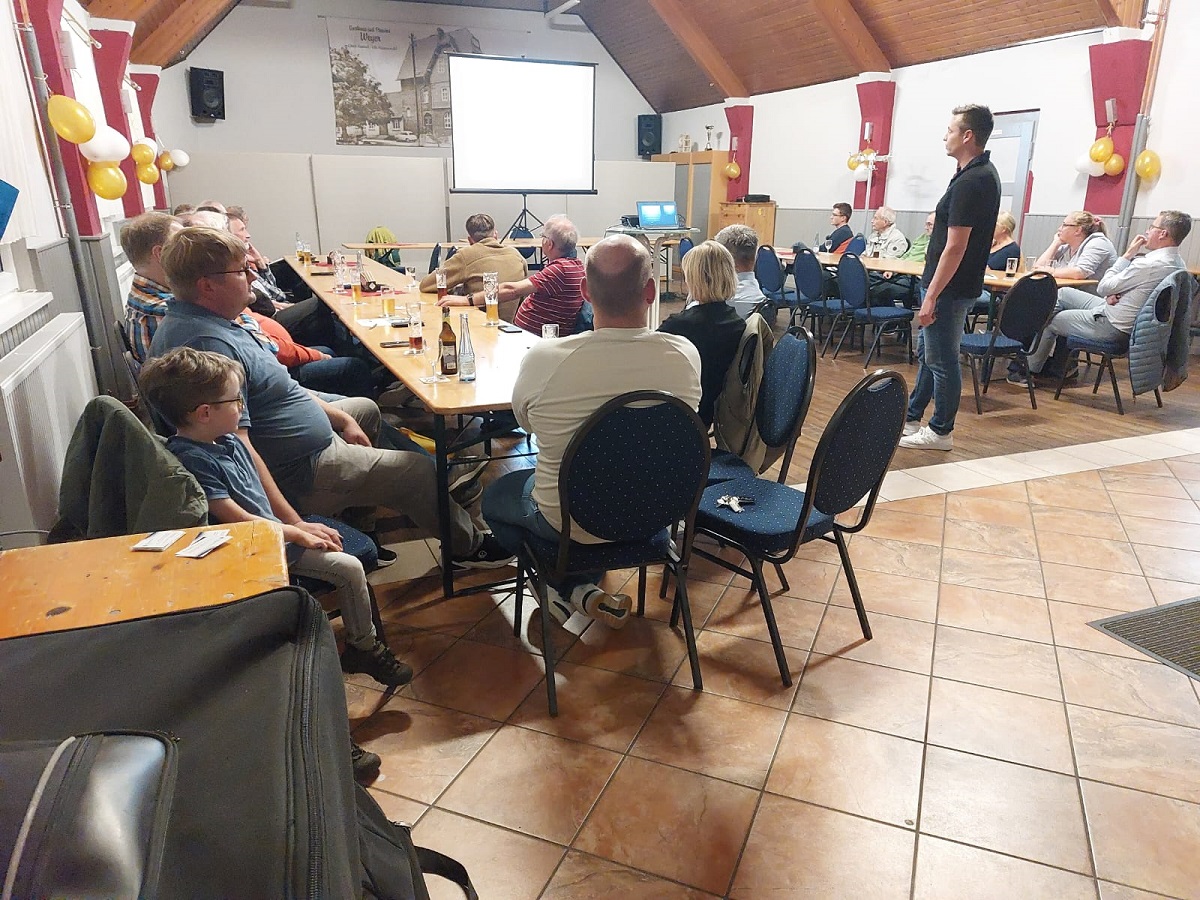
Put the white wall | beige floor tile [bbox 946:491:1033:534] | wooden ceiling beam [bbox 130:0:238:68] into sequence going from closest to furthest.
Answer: beige floor tile [bbox 946:491:1033:534] → wooden ceiling beam [bbox 130:0:238:68] → the white wall

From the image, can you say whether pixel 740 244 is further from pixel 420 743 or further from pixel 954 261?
pixel 420 743

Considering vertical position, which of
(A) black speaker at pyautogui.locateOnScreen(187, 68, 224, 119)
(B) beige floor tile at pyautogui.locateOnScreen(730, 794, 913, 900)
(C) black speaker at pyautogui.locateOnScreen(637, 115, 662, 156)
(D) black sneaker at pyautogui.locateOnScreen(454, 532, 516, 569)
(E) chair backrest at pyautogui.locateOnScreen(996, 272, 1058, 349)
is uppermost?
(A) black speaker at pyautogui.locateOnScreen(187, 68, 224, 119)

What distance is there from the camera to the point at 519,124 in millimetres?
8430

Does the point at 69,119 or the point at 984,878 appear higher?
the point at 69,119

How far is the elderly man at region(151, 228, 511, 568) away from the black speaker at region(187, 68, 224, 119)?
31.4 ft

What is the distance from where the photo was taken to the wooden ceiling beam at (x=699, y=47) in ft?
32.0

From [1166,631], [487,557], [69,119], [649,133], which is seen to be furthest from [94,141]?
[649,133]

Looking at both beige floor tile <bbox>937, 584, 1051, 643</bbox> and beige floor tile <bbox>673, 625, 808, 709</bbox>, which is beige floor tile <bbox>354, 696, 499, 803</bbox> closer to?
beige floor tile <bbox>673, 625, 808, 709</bbox>

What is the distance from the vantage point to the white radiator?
1816 mm

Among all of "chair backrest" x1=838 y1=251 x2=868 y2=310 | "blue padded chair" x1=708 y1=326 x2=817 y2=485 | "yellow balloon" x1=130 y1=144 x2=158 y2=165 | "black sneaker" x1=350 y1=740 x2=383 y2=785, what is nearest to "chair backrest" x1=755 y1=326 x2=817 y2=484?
"blue padded chair" x1=708 y1=326 x2=817 y2=485

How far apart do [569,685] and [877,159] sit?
27.4 ft

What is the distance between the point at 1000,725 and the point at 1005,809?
308mm

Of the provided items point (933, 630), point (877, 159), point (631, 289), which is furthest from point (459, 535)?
point (877, 159)

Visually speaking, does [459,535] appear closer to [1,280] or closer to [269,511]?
→ [269,511]
